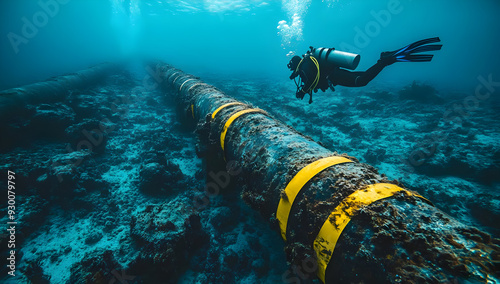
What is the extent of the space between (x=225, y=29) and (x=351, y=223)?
322 feet

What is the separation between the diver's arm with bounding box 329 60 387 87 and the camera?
384 cm

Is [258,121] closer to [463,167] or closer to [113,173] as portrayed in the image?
[113,173]

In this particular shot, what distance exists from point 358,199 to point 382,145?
6605 mm

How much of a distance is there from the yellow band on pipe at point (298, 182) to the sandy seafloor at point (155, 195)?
4.06ft

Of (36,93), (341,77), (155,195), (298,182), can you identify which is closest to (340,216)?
(298,182)

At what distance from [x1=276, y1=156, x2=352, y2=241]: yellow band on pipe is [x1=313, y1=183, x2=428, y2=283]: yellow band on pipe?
0.41 meters

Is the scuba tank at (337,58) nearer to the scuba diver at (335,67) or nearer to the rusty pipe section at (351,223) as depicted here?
the scuba diver at (335,67)

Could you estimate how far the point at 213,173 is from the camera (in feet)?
14.0

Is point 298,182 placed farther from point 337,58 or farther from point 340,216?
point 337,58

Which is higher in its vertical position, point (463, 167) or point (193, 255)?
point (463, 167)

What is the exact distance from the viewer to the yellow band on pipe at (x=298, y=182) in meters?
1.96

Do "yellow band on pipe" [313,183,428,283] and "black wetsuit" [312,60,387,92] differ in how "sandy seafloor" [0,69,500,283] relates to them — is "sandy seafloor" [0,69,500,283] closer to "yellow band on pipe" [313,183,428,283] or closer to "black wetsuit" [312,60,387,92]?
"yellow band on pipe" [313,183,428,283]

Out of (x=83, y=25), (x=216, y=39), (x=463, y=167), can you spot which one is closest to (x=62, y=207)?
(x=463, y=167)

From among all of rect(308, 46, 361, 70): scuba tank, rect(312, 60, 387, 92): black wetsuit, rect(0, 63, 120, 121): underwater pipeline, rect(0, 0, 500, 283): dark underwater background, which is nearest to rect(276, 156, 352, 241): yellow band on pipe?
rect(0, 0, 500, 283): dark underwater background
